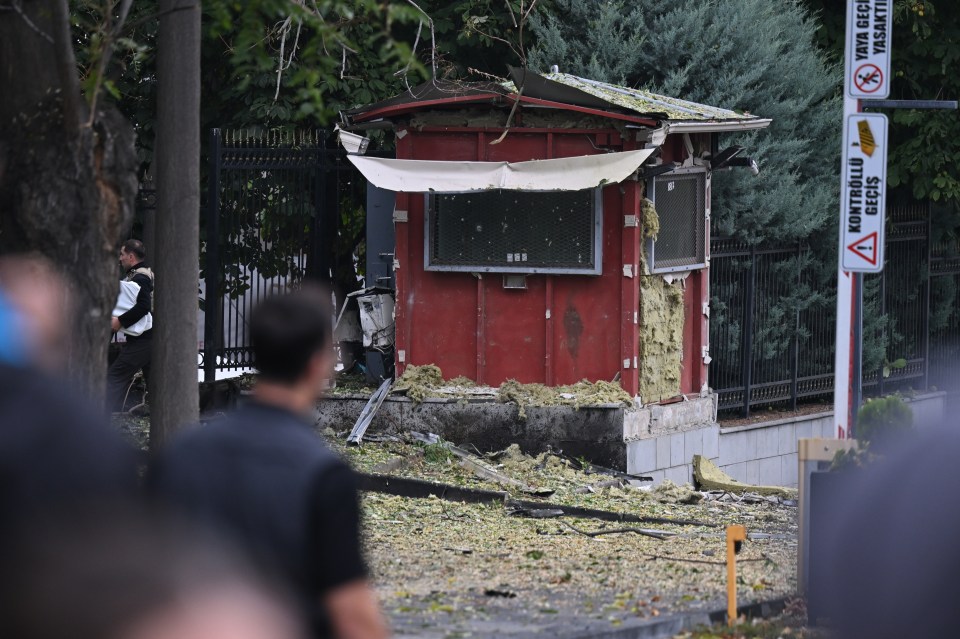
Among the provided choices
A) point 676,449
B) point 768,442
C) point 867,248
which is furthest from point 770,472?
point 867,248

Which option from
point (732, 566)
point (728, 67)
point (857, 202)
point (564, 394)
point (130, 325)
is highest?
point (728, 67)

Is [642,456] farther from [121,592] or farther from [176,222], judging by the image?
[121,592]

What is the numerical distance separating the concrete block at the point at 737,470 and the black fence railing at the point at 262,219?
4734mm

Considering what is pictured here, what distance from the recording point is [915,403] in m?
18.7

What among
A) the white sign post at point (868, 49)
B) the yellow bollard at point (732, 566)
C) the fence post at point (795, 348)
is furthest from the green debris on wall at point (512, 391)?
the yellow bollard at point (732, 566)

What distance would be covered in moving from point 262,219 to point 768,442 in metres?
6.21

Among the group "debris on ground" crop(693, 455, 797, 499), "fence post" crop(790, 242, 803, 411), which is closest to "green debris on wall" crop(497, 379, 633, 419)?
"debris on ground" crop(693, 455, 797, 499)

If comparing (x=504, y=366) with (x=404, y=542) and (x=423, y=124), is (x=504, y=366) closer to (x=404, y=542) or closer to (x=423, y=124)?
(x=423, y=124)

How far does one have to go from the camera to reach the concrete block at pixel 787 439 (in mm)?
16047

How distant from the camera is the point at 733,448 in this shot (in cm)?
1498

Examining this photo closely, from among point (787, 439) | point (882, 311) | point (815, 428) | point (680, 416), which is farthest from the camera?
point (882, 311)

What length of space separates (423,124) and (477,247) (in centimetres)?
126

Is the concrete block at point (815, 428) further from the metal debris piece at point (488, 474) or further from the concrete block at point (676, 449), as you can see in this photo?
the metal debris piece at point (488, 474)

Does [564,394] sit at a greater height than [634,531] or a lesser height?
greater
